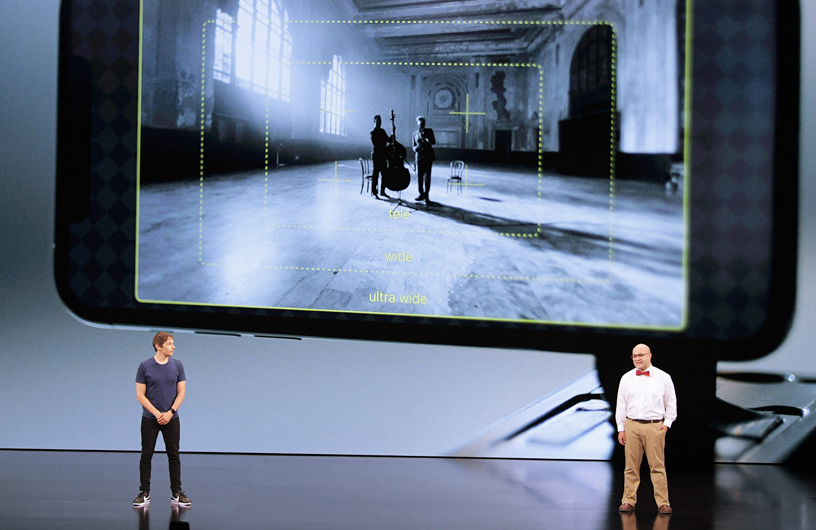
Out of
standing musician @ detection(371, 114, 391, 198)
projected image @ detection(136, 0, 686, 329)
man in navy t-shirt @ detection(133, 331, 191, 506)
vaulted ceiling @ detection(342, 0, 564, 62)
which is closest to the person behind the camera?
man in navy t-shirt @ detection(133, 331, 191, 506)

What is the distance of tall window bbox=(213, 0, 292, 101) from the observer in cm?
440

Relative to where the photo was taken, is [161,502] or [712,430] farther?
[712,430]

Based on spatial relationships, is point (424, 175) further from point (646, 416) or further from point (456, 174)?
point (646, 416)

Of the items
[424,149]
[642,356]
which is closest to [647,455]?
[642,356]

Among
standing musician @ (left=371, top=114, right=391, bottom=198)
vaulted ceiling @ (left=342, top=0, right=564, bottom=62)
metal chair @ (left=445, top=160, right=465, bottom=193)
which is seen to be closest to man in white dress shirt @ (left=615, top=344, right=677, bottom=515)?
metal chair @ (left=445, top=160, right=465, bottom=193)

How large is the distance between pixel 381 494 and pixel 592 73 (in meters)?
2.74

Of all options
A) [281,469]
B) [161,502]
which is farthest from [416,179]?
[161,502]

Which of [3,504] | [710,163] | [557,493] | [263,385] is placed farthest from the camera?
[263,385]

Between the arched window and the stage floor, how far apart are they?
221cm

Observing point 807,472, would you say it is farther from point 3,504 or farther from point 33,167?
point 33,167

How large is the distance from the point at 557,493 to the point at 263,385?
77.5 inches

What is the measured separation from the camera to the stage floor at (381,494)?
3.32 meters

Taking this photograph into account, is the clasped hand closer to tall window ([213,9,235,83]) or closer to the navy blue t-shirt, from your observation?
the navy blue t-shirt

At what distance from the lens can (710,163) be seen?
164 inches
